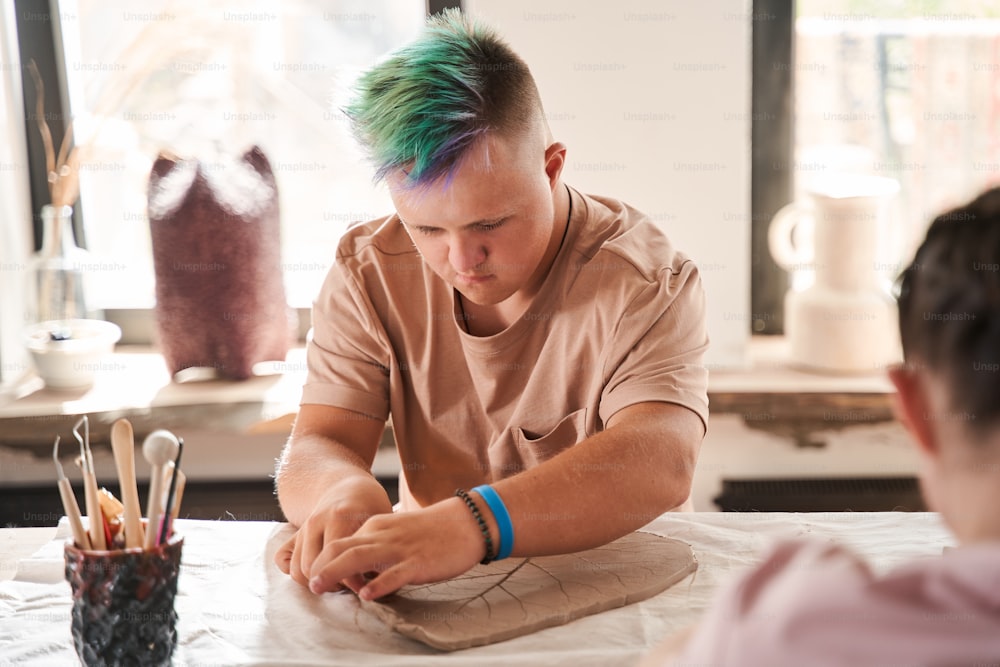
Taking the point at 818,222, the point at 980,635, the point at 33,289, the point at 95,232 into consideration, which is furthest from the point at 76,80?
the point at 980,635

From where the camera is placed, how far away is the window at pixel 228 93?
248 cm

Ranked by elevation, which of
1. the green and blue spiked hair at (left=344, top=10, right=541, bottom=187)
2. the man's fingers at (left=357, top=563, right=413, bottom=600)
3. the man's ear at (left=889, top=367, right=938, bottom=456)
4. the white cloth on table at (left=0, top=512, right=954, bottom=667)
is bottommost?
the white cloth on table at (left=0, top=512, right=954, bottom=667)

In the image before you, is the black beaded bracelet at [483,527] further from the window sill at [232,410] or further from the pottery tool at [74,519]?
the window sill at [232,410]

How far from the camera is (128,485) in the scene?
0.96 metres

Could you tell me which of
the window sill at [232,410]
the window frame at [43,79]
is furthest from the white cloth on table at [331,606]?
the window frame at [43,79]

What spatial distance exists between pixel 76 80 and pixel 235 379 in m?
0.85

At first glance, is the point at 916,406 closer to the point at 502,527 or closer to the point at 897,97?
the point at 502,527

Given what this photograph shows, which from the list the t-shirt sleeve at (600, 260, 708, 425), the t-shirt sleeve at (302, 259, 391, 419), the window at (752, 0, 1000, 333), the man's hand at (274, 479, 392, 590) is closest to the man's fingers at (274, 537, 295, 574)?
the man's hand at (274, 479, 392, 590)

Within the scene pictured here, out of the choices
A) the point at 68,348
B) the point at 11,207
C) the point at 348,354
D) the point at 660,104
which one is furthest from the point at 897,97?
the point at 11,207

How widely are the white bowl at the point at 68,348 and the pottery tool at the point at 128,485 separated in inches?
60.8

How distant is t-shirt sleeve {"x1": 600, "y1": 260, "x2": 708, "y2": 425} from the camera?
4.49 feet

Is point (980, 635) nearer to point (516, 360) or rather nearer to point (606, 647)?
point (606, 647)

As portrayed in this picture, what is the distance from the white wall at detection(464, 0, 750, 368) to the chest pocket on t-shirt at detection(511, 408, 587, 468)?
0.86 m

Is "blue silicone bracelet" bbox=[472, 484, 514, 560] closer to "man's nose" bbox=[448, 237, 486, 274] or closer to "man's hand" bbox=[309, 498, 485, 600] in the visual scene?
"man's hand" bbox=[309, 498, 485, 600]
